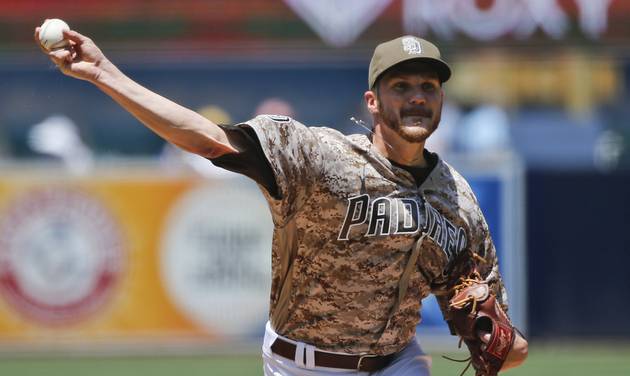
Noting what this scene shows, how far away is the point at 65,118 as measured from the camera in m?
13.0

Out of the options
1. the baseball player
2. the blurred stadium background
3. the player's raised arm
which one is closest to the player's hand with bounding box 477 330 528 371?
Answer: the baseball player

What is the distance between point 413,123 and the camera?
4.26m

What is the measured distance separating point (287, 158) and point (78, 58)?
2.48ft

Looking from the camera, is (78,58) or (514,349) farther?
(514,349)

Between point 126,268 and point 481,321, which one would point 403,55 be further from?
point 126,268

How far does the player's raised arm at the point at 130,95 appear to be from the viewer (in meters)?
3.70

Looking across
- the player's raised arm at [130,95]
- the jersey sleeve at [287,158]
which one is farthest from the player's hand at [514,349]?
the player's raised arm at [130,95]

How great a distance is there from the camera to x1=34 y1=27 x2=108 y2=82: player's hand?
12.1ft

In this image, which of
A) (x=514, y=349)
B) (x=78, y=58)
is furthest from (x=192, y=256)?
(x=78, y=58)

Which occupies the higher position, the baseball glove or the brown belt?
the baseball glove

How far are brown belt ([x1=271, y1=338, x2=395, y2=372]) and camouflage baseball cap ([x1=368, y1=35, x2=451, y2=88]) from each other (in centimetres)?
99

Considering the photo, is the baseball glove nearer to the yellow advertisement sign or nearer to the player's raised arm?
the player's raised arm

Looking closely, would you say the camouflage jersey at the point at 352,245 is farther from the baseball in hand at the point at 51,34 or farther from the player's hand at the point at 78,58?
the baseball in hand at the point at 51,34

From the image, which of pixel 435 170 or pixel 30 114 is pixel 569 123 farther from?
pixel 435 170
